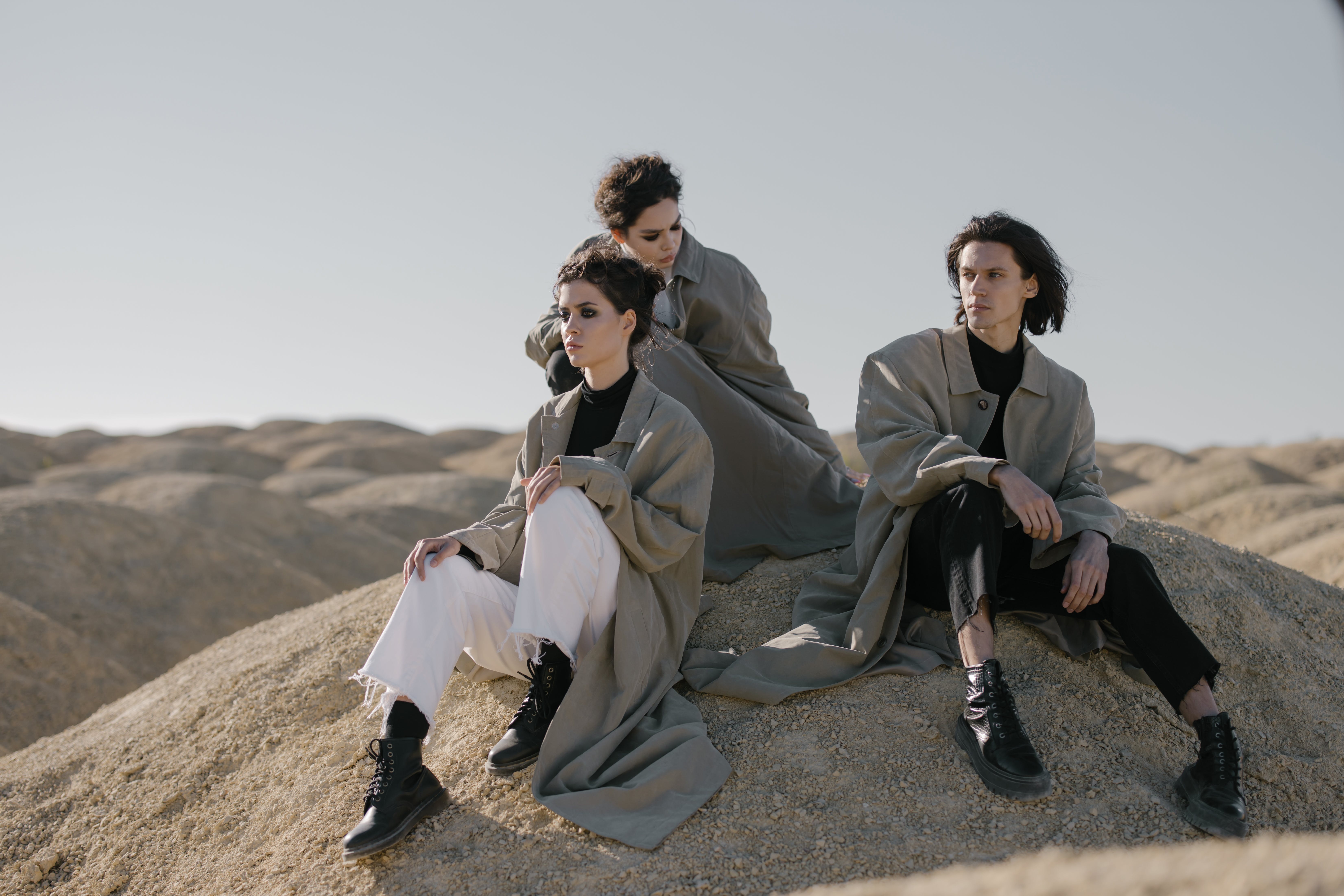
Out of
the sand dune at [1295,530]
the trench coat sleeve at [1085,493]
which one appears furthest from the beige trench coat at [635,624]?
the sand dune at [1295,530]

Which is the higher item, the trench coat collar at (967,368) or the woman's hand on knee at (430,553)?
the trench coat collar at (967,368)

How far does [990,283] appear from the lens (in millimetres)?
3398

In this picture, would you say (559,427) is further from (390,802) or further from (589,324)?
(390,802)

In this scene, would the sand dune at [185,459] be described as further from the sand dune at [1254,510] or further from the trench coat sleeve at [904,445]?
the trench coat sleeve at [904,445]

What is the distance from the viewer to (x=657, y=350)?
4.21 m

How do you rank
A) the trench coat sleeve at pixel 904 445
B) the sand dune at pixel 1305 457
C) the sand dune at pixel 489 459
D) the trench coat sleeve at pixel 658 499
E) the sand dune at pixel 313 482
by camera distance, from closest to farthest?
the trench coat sleeve at pixel 658 499 < the trench coat sleeve at pixel 904 445 < the sand dune at pixel 313 482 < the sand dune at pixel 1305 457 < the sand dune at pixel 489 459

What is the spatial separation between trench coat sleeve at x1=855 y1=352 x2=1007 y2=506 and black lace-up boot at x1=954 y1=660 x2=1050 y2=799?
23.4 inches

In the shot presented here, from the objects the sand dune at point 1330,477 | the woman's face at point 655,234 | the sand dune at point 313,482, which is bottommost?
the sand dune at point 1330,477

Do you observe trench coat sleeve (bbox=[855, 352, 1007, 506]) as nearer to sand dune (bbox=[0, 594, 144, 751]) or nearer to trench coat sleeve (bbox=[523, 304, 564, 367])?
trench coat sleeve (bbox=[523, 304, 564, 367])

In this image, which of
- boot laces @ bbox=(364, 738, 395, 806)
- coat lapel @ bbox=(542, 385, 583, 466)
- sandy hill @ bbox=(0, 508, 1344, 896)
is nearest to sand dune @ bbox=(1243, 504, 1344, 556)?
sandy hill @ bbox=(0, 508, 1344, 896)

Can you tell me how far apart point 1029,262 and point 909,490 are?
96cm

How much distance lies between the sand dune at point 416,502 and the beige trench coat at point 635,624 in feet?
42.7

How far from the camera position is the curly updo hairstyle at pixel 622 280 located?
335 centimetres

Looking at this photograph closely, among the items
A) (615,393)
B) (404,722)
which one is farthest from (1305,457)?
(404,722)
